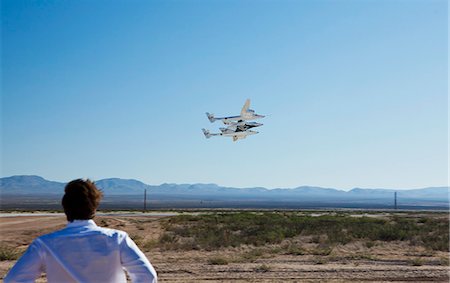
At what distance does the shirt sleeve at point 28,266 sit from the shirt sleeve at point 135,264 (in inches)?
17.4

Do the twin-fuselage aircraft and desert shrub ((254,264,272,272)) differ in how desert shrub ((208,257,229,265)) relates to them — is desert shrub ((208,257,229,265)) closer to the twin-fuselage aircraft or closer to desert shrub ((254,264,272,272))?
desert shrub ((254,264,272,272))

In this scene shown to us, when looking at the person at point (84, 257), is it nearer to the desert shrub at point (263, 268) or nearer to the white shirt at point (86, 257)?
the white shirt at point (86, 257)

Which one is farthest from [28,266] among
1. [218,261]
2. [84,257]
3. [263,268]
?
[218,261]

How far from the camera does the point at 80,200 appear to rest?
9.41ft

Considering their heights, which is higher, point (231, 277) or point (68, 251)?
point (68, 251)

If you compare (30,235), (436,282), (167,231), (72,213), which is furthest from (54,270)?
(167,231)

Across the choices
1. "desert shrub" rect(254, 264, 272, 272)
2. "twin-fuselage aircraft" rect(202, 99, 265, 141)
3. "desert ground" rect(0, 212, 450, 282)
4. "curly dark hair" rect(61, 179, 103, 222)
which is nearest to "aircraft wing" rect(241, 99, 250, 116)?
"twin-fuselage aircraft" rect(202, 99, 265, 141)

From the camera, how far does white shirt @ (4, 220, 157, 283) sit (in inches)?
107

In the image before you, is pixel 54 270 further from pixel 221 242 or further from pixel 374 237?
pixel 374 237

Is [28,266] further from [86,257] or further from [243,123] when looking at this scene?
[243,123]

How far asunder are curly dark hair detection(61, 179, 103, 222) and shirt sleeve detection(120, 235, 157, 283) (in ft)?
0.98

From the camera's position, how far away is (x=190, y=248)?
23.8 m

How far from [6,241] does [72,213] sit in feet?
→ 87.2

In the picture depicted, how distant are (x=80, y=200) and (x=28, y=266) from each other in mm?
444
